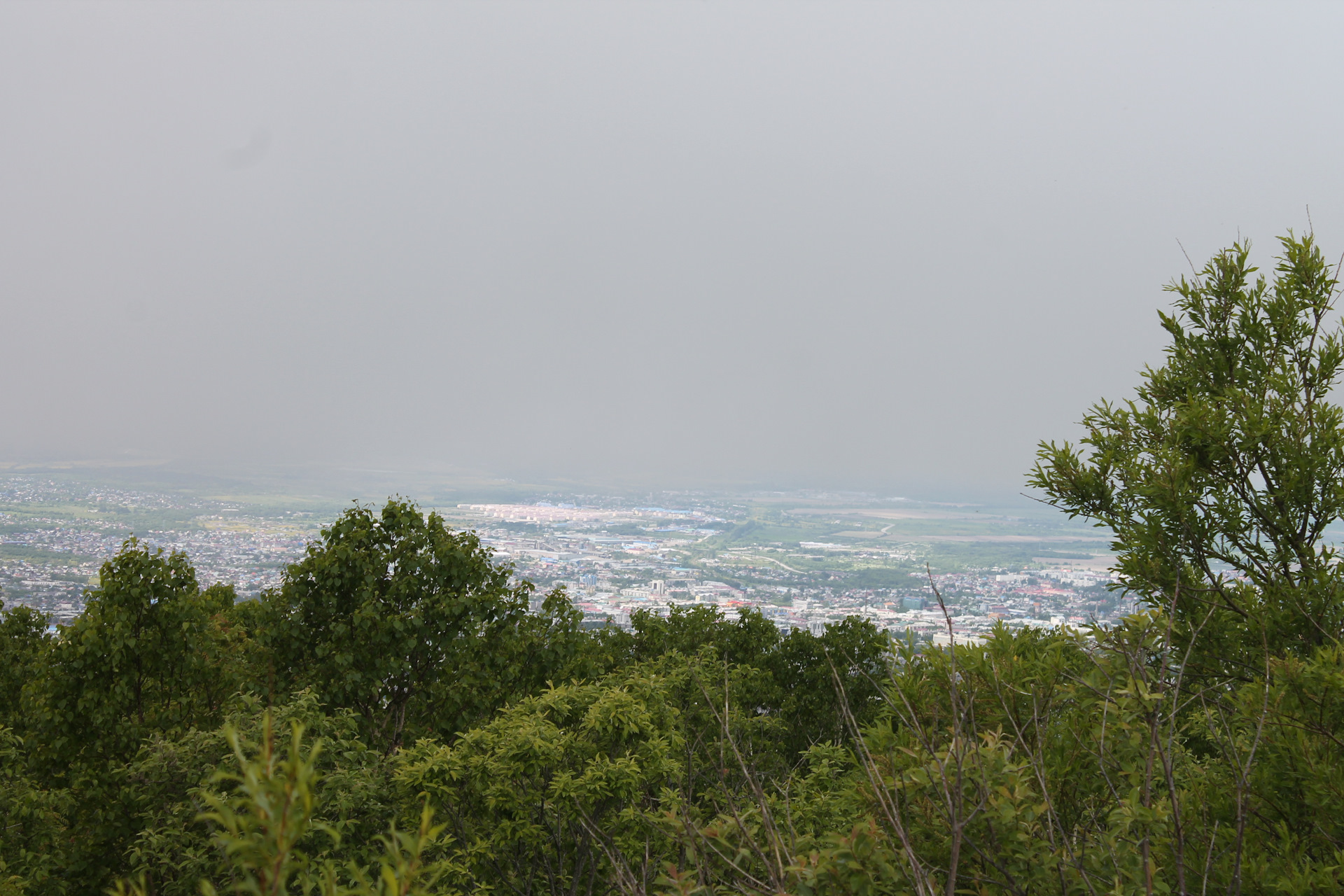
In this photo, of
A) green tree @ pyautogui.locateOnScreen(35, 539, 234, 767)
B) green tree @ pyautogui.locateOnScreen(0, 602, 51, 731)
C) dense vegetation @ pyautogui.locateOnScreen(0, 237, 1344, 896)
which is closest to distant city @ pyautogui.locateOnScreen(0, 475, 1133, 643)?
dense vegetation @ pyautogui.locateOnScreen(0, 237, 1344, 896)

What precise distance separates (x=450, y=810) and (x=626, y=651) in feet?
30.3

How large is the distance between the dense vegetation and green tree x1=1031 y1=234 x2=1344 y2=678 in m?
0.03

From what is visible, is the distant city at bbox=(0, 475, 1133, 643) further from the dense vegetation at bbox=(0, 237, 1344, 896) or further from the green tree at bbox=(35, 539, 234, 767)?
the green tree at bbox=(35, 539, 234, 767)

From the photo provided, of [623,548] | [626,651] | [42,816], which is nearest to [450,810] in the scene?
[42,816]

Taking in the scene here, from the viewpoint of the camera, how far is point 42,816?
904 cm

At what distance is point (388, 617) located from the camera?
10.3m

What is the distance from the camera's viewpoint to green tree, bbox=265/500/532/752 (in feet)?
34.4

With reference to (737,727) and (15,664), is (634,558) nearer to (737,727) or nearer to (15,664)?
(15,664)

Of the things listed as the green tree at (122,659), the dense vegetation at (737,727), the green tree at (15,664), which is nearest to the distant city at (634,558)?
the dense vegetation at (737,727)

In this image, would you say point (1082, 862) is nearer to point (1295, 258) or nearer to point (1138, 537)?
point (1138, 537)

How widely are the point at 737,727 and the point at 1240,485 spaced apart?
20.9ft

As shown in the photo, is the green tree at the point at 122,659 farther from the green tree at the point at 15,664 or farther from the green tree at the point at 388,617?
the green tree at the point at 15,664

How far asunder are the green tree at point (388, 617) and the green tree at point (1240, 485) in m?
8.30

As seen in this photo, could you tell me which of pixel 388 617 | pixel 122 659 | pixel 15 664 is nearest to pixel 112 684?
pixel 122 659
